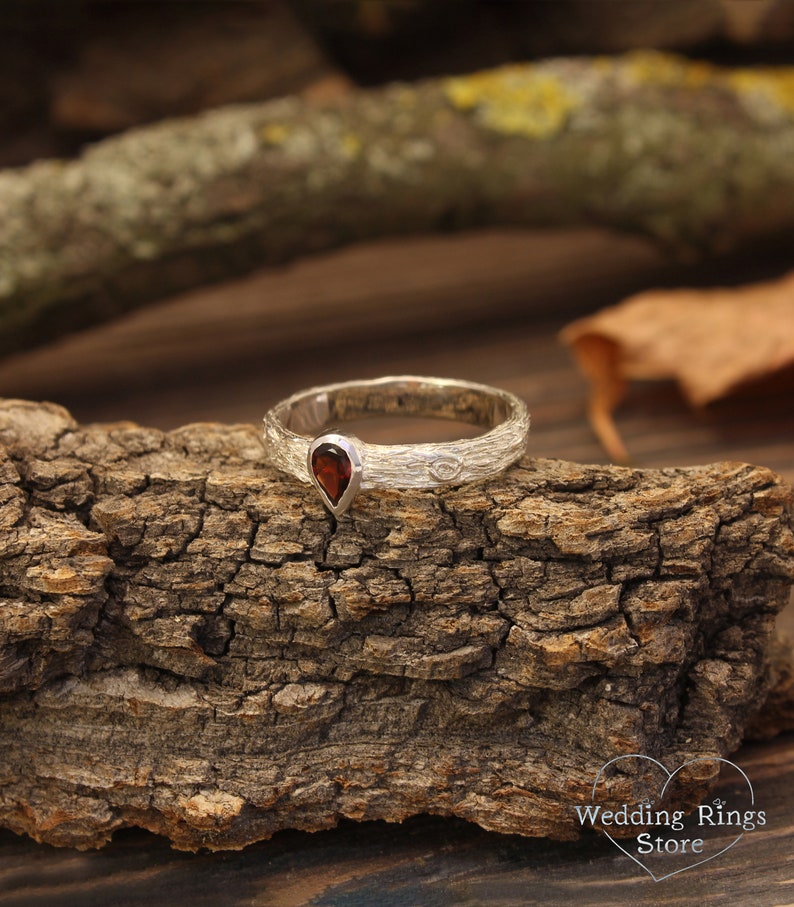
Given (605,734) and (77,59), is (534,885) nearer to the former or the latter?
(605,734)

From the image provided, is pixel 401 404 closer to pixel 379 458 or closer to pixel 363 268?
pixel 379 458

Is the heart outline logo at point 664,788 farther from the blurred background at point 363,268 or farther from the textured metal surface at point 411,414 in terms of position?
the blurred background at point 363,268

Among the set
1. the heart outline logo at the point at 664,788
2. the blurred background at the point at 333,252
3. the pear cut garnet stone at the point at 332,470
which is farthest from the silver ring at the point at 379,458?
the blurred background at the point at 333,252

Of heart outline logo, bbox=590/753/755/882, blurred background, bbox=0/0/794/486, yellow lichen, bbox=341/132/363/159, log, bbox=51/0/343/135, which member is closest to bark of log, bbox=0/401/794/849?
heart outline logo, bbox=590/753/755/882

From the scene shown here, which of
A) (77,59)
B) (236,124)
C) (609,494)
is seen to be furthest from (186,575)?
(77,59)

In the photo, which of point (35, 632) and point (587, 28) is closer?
point (35, 632)

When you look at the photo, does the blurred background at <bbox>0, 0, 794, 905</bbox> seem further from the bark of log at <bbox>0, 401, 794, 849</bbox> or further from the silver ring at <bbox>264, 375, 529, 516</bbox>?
the bark of log at <bbox>0, 401, 794, 849</bbox>
